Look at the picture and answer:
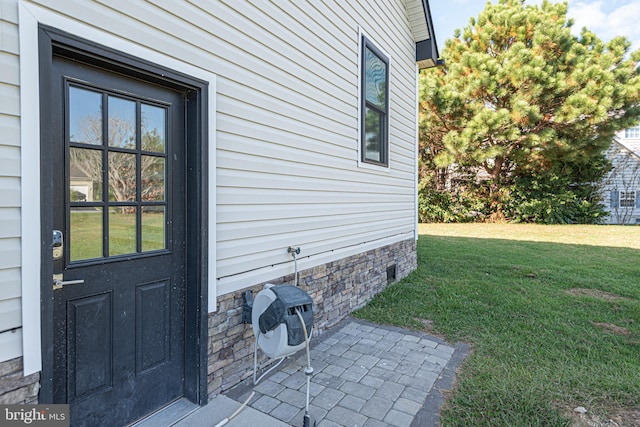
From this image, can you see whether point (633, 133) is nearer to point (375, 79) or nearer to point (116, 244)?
point (375, 79)

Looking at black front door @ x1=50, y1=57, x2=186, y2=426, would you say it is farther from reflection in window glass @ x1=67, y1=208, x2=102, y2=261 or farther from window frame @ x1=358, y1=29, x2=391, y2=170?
window frame @ x1=358, y1=29, x2=391, y2=170

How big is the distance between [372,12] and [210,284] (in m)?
4.10

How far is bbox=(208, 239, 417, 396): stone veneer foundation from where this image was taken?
2.60 meters

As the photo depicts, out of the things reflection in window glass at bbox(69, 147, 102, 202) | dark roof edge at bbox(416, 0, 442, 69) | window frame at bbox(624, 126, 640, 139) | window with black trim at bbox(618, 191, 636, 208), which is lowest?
reflection in window glass at bbox(69, 147, 102, 202)

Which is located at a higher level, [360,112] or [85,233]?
[360,112]

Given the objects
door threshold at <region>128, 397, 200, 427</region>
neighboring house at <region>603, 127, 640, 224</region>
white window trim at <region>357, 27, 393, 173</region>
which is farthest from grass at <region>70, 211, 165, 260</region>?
neighboring house at <region>603, 127, 640, 224</region>

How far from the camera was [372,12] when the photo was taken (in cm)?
480

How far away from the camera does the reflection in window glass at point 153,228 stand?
88.5 inches

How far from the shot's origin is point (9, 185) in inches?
61.9

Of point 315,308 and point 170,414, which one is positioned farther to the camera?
point 315,308

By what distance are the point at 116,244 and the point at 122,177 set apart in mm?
385

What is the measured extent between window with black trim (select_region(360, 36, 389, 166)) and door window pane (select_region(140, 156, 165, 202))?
2.74 metres

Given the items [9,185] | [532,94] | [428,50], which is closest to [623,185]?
[532,94]

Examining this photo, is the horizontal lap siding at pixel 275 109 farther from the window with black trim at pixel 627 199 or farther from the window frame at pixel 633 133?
the window frame at pixel 633 133
